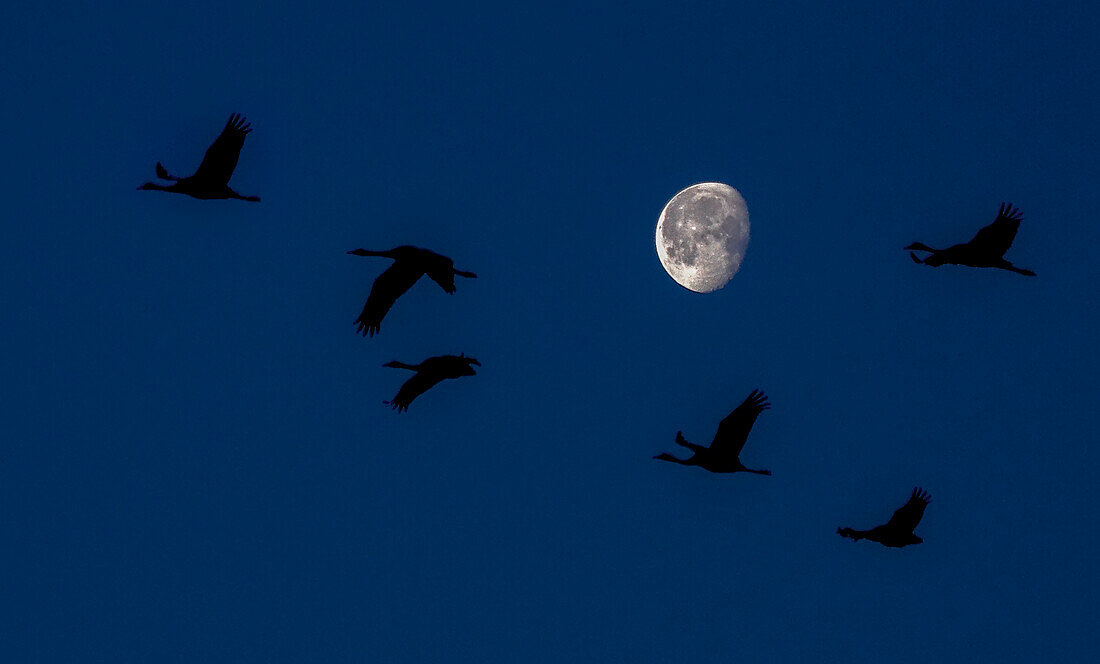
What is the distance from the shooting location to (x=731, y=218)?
2712 cm

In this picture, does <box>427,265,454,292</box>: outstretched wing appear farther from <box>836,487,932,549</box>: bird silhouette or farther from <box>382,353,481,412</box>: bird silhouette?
<box>836,487,932,549</box>: bird silhouette

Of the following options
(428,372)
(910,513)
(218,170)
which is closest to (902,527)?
(910,513)

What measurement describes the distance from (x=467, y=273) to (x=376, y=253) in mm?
1468

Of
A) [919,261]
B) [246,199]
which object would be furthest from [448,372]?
[919,261]

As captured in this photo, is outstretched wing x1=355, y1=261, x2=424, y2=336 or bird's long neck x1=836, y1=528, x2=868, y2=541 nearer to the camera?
outstretched wing x1=355, y1=261, x2=424, y2=336

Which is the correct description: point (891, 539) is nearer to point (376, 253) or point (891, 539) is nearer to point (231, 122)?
point (376, 253)

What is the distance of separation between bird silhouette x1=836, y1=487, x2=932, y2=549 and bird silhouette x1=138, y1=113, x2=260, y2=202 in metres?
11.9

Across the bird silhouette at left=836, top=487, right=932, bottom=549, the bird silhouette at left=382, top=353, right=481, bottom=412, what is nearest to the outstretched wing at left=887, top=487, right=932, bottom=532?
the bird silhouette at left=836, top=487, right=932, bottom=549

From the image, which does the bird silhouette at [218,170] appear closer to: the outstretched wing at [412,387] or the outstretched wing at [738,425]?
the outstretched wing at [412,387]

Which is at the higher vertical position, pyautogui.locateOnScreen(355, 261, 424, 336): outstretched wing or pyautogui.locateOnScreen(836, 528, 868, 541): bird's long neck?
pyautogui.locateOnScreen(355, 261, 424, 336): outstretched wing

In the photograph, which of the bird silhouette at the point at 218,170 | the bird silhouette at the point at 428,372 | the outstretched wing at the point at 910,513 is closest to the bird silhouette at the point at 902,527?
the outstretched wing at the point at 910,513

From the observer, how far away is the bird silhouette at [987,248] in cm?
1884

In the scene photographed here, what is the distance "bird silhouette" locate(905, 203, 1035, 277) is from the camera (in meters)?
18.8

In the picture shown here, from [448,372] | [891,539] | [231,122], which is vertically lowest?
[891,539]
